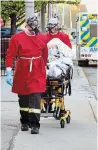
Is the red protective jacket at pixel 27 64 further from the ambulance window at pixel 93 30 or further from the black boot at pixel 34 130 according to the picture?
the ambulance window at pixel 93 30

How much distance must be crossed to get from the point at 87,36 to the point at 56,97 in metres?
16.5

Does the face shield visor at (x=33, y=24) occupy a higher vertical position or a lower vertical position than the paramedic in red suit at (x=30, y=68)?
higher

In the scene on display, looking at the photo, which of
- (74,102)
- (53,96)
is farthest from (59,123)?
(74,102)

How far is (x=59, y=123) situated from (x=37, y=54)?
1596 millimetres

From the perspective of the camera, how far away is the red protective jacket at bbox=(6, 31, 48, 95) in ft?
25.8

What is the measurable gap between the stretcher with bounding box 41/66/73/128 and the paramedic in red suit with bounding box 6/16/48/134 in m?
0.46

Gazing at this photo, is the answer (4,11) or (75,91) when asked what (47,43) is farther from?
(4,11)

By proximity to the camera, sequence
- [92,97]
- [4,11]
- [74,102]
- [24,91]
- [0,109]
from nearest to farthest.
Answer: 1. [24,91]
2. [0,109]
3. [74,102]
4. [92,97]
5. [4,11]

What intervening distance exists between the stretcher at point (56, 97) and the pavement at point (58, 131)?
0.20 metres

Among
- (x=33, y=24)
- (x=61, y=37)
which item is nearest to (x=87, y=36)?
(x=61, y=37)

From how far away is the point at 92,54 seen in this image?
24.6 meters

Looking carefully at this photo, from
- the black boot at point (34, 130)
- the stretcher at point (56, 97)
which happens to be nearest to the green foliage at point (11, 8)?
the stretcher at point (56, 97)

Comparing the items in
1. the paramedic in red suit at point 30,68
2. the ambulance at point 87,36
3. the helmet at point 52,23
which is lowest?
the ambulance at point 87,36

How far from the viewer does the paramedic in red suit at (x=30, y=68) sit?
310 inches
